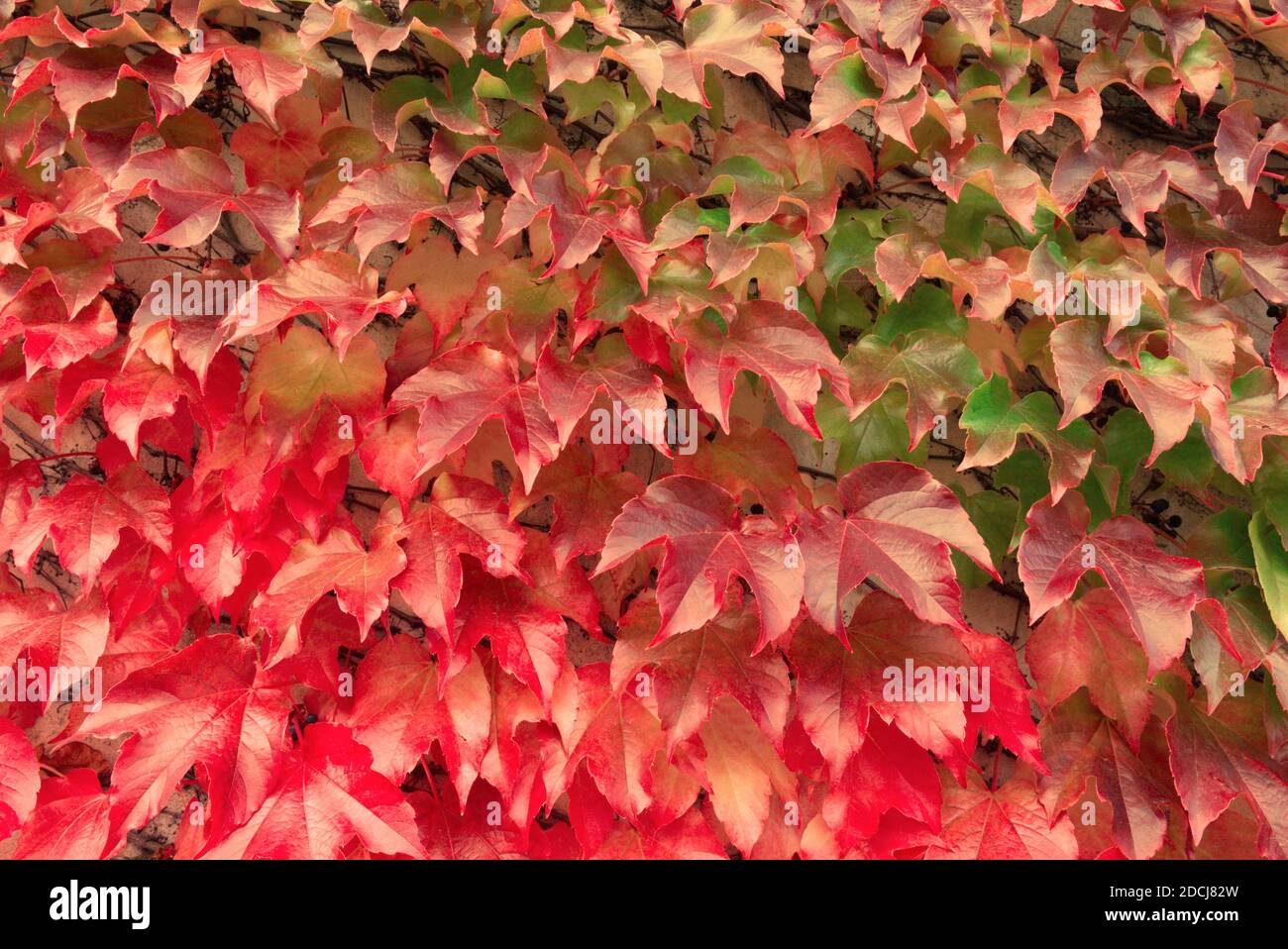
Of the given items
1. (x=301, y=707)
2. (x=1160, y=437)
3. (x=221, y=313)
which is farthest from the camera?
(x=301, y=707)

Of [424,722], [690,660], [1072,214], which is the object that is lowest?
[424,722]

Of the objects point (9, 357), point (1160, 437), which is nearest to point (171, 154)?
point (9, 357)

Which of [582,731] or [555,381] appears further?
[582,731]

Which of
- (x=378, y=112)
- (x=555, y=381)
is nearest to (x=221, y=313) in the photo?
(x=378, y=112)

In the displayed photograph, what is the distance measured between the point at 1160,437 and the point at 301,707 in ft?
3.79

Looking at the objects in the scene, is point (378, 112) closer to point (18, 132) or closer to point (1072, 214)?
point (18, 132)

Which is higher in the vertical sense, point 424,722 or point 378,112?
point 378,112

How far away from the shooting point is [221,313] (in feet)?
3.87

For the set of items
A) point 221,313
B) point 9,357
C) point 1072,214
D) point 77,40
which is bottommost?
point 9,357

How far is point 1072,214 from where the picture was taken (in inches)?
58.7

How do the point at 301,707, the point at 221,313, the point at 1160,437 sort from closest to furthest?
1. the point at 1160,437
2. the point at 221,313
3. the point at 301,707

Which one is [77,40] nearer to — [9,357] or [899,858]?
[9,357]

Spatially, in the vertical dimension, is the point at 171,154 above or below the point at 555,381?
above

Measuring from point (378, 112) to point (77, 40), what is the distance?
0.33 metres
